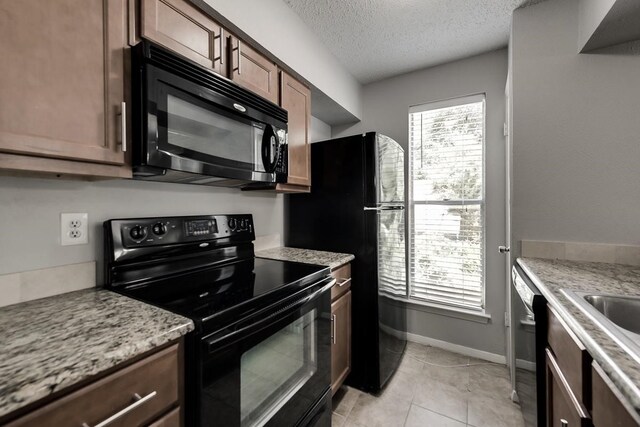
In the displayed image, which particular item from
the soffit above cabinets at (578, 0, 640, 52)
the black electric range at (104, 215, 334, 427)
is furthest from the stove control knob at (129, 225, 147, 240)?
the soffit above cabinets at (578, 0, 640, 52)

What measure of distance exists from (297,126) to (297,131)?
0.03 m

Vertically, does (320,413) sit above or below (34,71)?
below

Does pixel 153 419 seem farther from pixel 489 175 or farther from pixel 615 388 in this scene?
Answer: pixel 489 175

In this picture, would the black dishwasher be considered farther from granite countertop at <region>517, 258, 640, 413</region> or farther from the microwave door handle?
the microwave door handle

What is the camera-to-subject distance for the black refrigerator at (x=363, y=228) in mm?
1816

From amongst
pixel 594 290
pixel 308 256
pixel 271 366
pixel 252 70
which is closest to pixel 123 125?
pixel 252 70

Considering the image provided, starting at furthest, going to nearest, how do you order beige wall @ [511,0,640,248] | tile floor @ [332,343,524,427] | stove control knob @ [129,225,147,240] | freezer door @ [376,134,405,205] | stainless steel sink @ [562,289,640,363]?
freezer door @ [376,134,405,205] < tile floor @ [332,343,524,427] < beige wall @ [511,0,640,248] < stove control knob @ [129,225,147,240] < stainless steel sink @ [562,289,640,363]

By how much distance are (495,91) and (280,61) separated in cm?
171

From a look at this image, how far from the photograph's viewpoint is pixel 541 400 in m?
1.13

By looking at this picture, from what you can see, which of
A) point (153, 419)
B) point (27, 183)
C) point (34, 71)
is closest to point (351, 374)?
point (153, 419)

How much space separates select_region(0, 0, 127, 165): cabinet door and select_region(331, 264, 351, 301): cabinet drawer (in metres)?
1.22

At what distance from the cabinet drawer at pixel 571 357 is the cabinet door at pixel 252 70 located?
1629 millimetres

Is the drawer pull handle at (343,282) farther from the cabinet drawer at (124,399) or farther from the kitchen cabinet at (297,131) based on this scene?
the cabinet drawer at (124,399)

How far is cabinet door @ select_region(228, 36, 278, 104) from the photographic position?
1.34 m
